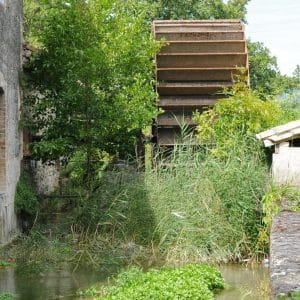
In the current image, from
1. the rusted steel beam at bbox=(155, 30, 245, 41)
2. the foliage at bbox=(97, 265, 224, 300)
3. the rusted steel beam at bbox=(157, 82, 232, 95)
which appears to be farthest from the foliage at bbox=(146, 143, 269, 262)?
the rusted steel beam at bbox=(155, 30, 245, 41)

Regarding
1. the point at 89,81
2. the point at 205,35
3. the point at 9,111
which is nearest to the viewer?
the point at 9,111

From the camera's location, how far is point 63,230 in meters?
12.8

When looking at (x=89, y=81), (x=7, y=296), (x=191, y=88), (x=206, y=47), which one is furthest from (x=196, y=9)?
(x=7, y=296)

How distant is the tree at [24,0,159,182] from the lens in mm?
13578

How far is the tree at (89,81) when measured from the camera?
13.6 meters

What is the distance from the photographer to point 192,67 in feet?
58.9

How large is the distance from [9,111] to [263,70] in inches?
573

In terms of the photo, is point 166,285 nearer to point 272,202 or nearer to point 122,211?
point 272,202

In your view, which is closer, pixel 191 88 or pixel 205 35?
pixel 191 88

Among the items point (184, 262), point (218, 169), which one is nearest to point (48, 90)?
point (218, 169)

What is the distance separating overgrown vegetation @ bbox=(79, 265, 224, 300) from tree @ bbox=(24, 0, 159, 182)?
4616mm

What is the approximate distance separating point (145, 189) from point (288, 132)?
8.45 ft

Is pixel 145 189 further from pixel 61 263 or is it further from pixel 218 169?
pixel 61 263

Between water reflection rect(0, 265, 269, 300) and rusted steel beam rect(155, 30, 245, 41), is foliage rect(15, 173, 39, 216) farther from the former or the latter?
rusted steel beam rect(155, 30, 245, 41)
